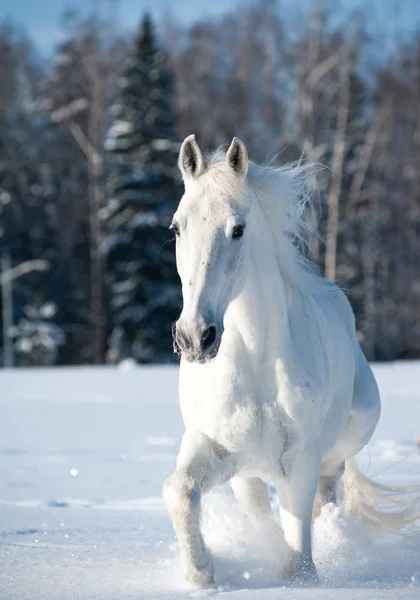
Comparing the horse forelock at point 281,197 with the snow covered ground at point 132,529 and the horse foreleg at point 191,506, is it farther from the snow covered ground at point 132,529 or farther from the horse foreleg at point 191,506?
the snow covered ground at point 132,529

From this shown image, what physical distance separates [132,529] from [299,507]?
165 cm

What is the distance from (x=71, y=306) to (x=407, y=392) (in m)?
18.8

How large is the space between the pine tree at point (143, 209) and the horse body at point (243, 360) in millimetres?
20882

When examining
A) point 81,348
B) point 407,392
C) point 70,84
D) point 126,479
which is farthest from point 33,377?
point 70,84

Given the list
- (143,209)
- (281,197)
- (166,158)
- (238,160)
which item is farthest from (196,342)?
(166,158)

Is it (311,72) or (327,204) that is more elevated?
(311,72)

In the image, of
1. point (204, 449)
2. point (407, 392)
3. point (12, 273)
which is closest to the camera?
point (204, 449)

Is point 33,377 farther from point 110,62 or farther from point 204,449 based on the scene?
point 110,62

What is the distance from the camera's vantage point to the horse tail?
4844mm

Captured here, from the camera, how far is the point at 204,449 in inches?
148

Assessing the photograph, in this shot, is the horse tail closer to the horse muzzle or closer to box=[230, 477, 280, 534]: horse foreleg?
box=[230, 477, 280, 534]: horse foreleg

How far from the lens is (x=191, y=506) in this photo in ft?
11.8

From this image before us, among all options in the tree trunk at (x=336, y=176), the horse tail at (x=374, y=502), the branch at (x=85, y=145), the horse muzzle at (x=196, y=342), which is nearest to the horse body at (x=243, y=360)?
the horse muzzle at (x=196, y=342)

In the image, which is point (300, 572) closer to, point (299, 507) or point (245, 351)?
point (299, 507)
